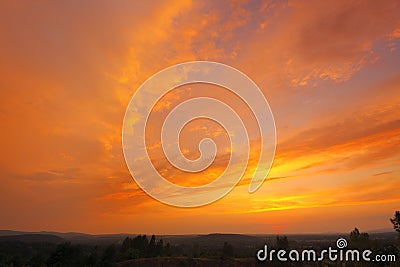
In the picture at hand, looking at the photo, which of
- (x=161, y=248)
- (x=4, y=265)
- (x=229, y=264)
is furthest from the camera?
(x=161, y=248)

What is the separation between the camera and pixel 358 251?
48219mm

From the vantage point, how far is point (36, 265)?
71.9 metres

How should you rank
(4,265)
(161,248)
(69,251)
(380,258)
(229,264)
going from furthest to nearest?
(161,248)
(229,264)
(69,251)
(4,265)
(380,258)

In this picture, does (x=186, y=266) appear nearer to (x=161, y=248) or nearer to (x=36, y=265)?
(x=161, y=248)

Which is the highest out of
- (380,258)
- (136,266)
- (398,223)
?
(398,223)

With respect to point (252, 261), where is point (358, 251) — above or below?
above

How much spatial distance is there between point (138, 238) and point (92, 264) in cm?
3719

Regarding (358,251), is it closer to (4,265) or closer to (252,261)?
(252,261)

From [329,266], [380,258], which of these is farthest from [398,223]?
[329,266]

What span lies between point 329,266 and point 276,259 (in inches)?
505

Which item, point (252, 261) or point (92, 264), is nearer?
point (92, 264)

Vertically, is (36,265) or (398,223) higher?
(398,223)

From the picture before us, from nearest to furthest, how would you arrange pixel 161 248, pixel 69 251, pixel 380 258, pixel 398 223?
1. pixel 398 223
2. pixel 380 258
3. pixel 69 251
4. pixel 161 248

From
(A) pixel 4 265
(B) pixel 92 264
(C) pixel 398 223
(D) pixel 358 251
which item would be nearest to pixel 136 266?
(B) pixel 92 264
